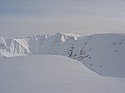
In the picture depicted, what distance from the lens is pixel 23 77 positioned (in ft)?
36.0

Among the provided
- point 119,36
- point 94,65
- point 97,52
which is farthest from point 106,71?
point 119,36

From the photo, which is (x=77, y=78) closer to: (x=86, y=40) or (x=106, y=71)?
(x=106, y=71)

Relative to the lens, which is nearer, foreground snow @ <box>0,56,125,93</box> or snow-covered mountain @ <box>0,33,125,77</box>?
foreground snow @ <box>0,56,125,93</box>

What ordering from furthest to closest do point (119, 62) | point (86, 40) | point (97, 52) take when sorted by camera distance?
point (86, 40), point (97, 52), point (119, 62)

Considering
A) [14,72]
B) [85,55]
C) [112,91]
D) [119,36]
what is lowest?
[85,55]

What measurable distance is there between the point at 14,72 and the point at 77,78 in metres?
3.27

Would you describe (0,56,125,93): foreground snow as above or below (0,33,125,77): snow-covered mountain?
above

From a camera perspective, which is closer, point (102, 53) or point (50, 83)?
point (50, 83)

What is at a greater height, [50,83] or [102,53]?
[50,83]

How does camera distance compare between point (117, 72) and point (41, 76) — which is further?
point (117, 72)

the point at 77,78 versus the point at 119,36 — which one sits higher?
the point at 77,78

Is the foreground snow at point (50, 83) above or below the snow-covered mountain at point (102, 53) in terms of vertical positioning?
above

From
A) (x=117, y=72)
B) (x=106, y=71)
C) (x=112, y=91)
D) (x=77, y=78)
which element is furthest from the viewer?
(x=106, y=71)

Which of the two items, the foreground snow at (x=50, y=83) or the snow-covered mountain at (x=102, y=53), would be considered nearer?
the foreground snow at (x=50, y=83)
